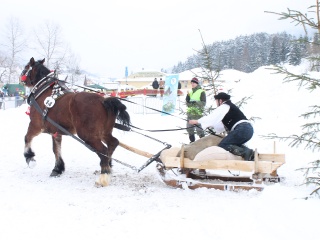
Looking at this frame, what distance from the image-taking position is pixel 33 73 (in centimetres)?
634

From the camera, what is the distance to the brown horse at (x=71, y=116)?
5.43 meters

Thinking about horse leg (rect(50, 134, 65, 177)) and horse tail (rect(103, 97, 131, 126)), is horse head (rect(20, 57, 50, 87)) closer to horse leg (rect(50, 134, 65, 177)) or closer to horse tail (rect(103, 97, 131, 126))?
horse leg (rect(50, 134, 65, 177))

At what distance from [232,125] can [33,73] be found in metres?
3.93

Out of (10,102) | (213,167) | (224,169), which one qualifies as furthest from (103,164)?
(10,102)

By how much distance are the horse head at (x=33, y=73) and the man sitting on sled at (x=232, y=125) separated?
319 centimetres

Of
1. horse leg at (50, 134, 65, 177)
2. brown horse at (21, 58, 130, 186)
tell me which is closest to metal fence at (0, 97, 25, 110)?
brown horse at (21, 58, 130, 186)

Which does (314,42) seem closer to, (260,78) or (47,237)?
(47,237)

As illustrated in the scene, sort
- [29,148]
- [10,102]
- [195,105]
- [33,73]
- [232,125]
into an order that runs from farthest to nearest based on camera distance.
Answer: [10,102]
[195,105]
[33,73]
[29,148]
[232,125]

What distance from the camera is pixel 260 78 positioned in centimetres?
1908

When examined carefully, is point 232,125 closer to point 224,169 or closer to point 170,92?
point 224,169

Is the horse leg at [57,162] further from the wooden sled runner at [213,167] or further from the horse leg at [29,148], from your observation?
the wooden sled runner at [213,167]

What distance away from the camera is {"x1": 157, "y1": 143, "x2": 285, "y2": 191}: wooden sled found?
4.55 metres

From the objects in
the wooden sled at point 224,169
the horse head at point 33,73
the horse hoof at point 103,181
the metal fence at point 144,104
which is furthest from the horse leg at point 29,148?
the metal fence at point 144,104

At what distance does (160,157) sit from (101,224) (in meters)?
1.81
